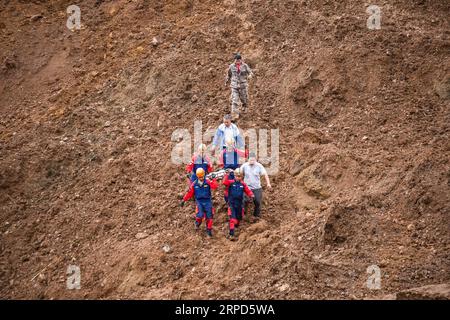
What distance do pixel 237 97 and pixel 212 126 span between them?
977mm

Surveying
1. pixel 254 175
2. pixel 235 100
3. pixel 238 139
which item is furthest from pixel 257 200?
pixel 235 100

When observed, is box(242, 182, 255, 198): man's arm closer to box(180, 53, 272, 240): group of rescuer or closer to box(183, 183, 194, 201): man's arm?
box(180, 53, 272, 240): group of rescuer

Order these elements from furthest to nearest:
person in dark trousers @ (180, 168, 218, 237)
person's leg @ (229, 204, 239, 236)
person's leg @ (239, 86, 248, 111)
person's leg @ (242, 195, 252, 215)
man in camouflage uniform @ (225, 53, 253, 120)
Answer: person's leg @ (239, 86, 248, 111) < man in camouflage uniform @ (225, 53, 253, 120) < person's leg @ (242, 195, 252, 215) < person's leg @ (229, 204, 239, 236) < person in dark trousers @ (180, 168, 218, 237)

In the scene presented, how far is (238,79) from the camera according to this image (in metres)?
15.4

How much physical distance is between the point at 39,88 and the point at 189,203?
6967mm

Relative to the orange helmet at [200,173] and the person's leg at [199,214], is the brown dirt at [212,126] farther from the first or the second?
the orange helmet at [200,173]

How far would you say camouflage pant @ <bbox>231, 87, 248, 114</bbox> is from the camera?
15.5 meters

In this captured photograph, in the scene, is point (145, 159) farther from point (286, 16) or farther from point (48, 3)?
point (48, 3)

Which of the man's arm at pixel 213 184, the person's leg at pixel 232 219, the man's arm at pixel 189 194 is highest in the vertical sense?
the man's arm at pixel 213 184

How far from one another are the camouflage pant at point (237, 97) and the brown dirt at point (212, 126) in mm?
413

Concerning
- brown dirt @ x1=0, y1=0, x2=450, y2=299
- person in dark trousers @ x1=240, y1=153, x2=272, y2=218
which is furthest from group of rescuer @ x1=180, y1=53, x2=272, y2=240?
brown dirt @ x1=0, y1=0, x2=450, y2=299

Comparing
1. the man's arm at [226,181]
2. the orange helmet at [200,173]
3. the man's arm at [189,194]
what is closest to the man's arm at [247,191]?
the man's arm at [226,181]

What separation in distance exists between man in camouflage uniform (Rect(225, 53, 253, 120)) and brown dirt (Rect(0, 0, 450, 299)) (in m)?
0.53

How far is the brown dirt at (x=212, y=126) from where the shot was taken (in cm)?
1217
